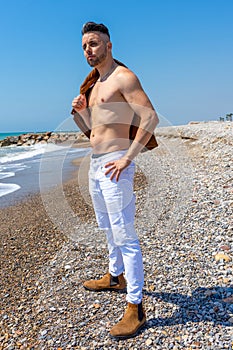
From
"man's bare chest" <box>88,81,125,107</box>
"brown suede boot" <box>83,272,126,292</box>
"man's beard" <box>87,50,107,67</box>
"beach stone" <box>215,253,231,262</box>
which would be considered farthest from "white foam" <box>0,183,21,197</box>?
"man's beard" <box>87,50,107,67</box>

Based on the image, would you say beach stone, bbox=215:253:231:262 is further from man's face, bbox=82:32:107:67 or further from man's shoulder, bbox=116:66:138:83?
man's face, bbox=82:32:107:67

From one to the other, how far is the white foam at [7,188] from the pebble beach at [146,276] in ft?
11.2

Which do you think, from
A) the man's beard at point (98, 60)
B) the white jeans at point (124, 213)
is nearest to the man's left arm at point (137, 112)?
the white jeans at point (124, 213)

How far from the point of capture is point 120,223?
9.14 feet

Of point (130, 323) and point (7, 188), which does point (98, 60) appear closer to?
point (130, 323)

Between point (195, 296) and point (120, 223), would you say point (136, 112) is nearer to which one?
point (120, 223)

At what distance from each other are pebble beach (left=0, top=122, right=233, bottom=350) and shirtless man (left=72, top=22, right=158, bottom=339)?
35 cm

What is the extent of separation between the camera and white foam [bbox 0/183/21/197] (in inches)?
410

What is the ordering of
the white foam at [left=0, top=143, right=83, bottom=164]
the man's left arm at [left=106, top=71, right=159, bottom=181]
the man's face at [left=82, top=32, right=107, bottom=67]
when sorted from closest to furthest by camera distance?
the man's left arm at [left=106, top=71, right=159, bottom=181]
the man's face at [left=82, top=32, right=107, bottom=67]
the white foam at [left=0, top=143, right=83, bottom=164]

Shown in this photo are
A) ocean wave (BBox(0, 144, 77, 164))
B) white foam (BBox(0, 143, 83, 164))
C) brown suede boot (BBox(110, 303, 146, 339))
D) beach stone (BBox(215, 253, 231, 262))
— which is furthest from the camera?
white foam (BBox(0, 143, 83, 164))

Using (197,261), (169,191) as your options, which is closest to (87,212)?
(169,191)

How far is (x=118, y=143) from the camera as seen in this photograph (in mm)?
2844

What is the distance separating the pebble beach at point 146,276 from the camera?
289 centimetres

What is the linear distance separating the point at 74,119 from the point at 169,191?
4.70 metres
